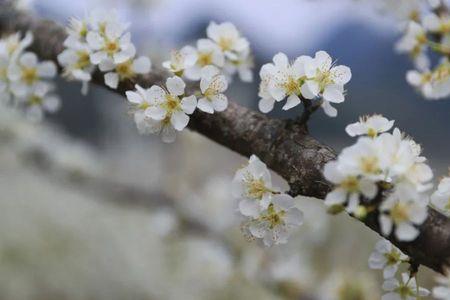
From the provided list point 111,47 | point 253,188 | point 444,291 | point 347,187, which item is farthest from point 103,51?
point 444,291

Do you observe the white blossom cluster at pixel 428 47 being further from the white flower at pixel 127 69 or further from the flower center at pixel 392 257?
the white flower at pixel 127 69

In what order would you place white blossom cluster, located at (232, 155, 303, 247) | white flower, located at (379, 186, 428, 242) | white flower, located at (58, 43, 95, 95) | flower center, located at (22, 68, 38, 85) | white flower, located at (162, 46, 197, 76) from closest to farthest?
white flower, located at (379, 186, 428, 242) → white blossom cluster, located at (232, 155, 303, 247) → white flower, located at (162, 46, 197, 76) → white flower, located at (58, 43, 95, 95) → flower center, located at (22, 68, 38, 85)

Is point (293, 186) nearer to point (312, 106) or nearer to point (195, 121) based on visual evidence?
point (312, 106)

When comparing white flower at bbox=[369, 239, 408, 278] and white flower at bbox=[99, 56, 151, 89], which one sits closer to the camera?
white flower at bbox=[369, 239, 408, 278]

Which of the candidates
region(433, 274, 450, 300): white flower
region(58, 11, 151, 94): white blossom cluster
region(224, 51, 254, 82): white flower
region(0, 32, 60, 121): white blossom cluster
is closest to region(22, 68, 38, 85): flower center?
region(0, 32, 60, 121): white blossom cluster

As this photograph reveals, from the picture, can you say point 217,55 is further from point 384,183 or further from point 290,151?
point 384,183

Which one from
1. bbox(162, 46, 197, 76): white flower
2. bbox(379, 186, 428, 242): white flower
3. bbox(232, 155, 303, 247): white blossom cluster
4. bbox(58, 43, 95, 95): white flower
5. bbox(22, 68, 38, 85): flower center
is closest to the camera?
bbox(379, 186, 428, 242): white flower

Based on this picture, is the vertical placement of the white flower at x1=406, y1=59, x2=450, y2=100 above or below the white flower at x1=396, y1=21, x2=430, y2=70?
below

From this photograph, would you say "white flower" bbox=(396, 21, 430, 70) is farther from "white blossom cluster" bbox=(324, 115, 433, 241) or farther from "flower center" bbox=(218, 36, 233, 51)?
"white blossom cluster" bbox=(324, 115, 433, 241)
